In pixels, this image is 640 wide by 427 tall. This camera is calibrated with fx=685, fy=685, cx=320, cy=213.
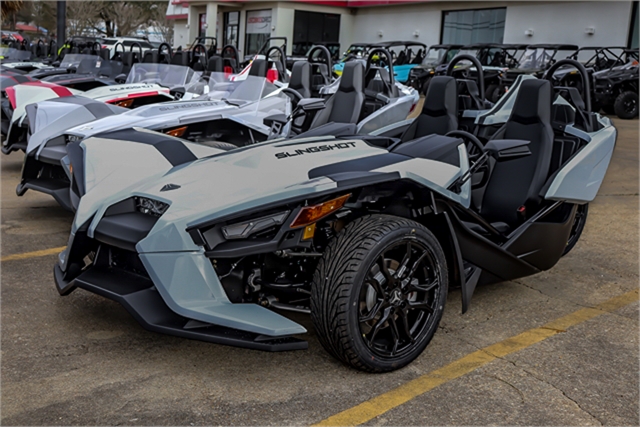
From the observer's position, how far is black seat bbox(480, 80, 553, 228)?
449 cm

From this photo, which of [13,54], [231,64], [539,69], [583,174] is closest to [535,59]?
[539,69]

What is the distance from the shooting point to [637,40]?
74.5 ft

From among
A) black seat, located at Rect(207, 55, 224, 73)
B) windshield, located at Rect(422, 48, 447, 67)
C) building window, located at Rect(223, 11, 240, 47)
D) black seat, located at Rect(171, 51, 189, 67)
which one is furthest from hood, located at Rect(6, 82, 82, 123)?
building window, located at Rect(223, 11, 240, 47)

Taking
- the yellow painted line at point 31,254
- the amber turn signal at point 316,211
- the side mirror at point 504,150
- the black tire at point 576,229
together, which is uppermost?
the side mirror at point 504,150

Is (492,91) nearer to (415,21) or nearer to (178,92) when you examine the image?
(178,92)

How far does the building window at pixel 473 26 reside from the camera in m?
27.6

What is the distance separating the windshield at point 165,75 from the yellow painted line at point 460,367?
6.13m

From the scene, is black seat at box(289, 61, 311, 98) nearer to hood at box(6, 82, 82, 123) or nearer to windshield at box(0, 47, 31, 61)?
hood at box(6, 82, 82, 123)

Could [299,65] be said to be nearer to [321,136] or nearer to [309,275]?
[321,136]

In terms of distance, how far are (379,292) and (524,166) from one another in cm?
204

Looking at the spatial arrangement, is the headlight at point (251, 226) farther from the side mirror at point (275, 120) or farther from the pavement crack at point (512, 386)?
the side mirror at point (275, 120)

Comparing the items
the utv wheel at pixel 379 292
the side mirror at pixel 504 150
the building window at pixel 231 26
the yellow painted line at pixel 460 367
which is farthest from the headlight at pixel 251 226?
the building window at pixel 231 26

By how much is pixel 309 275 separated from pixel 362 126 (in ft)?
13.7

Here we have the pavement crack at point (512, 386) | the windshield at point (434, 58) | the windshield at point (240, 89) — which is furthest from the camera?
the windshield at point (434, 58)
